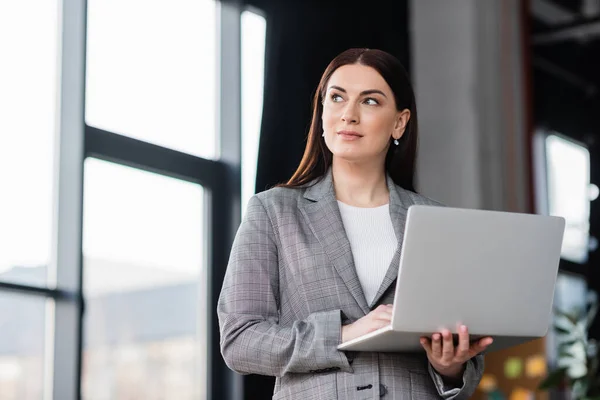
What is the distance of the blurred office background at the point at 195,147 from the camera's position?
12.6ft

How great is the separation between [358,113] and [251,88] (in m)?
2.99

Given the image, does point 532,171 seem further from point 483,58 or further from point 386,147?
point 386,147

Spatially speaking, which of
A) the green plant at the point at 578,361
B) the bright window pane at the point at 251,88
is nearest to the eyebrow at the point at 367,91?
the bright window pane at the point at 251,88

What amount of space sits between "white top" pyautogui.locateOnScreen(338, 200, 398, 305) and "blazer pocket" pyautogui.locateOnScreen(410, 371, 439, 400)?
16 cm

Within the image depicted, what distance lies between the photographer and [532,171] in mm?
6027

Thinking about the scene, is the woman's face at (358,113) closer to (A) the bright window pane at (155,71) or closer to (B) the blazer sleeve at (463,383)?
(B) the blazer sleeve at (463,383)

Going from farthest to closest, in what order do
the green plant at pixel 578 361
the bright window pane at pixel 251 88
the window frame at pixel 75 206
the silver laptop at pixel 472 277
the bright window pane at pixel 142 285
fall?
the bright window pane at pixel 251 88 < the green plant at pixel 578 361 < the bright window pane at pixel 142 285 < the window frame at pixel 75 206 < the silver laptop at pixel 472 277

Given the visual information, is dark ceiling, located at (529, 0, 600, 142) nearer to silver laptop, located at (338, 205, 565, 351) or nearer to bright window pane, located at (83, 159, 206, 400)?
bright window pane, located at (83, 159, 206, 400)

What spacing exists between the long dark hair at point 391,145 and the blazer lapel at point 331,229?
0.04 meters

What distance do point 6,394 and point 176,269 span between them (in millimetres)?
1054

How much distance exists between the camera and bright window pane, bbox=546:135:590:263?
5691 millimetres

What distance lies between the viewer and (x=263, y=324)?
6.04 ft

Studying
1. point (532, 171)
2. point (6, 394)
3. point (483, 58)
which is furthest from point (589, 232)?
point (6, 394)

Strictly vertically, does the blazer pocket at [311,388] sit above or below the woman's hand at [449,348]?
below
